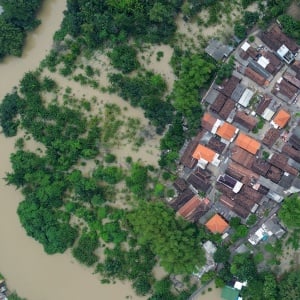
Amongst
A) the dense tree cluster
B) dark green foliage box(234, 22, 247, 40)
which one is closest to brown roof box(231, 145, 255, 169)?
dark green foliage box(234, 22, 247, 40)

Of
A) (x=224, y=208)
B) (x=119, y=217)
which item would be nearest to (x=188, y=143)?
(x=224, y=208)

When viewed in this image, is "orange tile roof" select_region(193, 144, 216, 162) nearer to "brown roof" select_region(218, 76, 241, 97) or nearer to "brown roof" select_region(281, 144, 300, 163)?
"brown roof" select_region(218, 76, 241, 97)

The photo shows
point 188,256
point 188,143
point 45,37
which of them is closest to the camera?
point 188,256

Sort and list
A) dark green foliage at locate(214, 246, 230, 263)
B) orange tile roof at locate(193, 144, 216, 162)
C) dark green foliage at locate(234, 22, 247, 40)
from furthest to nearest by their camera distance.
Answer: orange tile roof at locate(193, 144, 216, 162) → dark green foliage at locate(234, 22, 247, 40) → dark green foliage at locate(214, 246, 230, 263)

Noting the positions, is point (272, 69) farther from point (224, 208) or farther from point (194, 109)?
point (224, 208)

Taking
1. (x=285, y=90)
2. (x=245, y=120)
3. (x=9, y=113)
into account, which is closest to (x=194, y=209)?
(x=245, y=120)

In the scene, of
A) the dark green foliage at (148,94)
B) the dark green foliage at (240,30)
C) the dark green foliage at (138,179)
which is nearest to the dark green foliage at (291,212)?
the dark green foliage at (138,179)

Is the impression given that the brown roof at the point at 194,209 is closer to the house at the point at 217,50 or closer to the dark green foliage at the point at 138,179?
the dark green foliage at the point at 138,179
